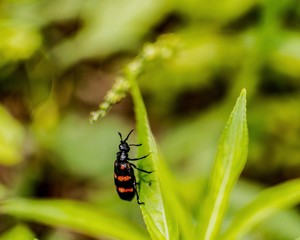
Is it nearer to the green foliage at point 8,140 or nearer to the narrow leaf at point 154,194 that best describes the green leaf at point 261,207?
the narrow leaf at point 154,194

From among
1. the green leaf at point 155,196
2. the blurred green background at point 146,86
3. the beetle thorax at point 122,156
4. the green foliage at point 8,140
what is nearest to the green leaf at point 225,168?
the green leaf at point 155,196

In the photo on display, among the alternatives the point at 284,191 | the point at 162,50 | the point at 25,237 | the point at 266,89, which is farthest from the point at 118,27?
the point at 284,191

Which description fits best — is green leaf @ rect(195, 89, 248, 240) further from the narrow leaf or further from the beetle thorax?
the beetle thorax

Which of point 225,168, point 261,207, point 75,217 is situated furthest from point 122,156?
point 225,168

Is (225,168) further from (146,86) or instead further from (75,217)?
(146,86)

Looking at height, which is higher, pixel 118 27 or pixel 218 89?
pixel 118 27

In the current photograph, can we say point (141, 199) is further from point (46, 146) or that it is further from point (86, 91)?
point (86, 91)
